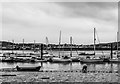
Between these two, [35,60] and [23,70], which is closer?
[23,70]

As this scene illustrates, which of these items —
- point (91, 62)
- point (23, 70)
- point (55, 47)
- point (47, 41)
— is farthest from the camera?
point (55, 47)

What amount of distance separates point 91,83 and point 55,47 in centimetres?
15735

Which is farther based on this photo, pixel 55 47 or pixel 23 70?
pixel 55 47

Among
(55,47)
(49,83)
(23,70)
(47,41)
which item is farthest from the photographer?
(55,47)

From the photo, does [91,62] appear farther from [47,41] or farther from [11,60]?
[47,41]

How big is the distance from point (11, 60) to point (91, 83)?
159ft

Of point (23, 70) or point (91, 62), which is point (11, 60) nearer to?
point (91, 62)

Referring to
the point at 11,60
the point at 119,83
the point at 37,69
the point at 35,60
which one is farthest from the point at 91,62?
the point at 119,83

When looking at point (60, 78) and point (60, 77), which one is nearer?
point (60, 78)

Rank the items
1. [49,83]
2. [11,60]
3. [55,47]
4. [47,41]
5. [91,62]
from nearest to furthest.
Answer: [49,83]
[91,62]
[11,60]
[47,41]
[55,47]

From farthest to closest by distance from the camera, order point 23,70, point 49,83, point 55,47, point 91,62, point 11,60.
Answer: point 55,47
point 11,60
point 91,62
point 23,70
point 49,83

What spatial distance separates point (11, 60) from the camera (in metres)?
70.6

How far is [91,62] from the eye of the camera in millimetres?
66250

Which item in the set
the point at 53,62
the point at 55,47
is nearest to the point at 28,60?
Answer: the point at 53,62
